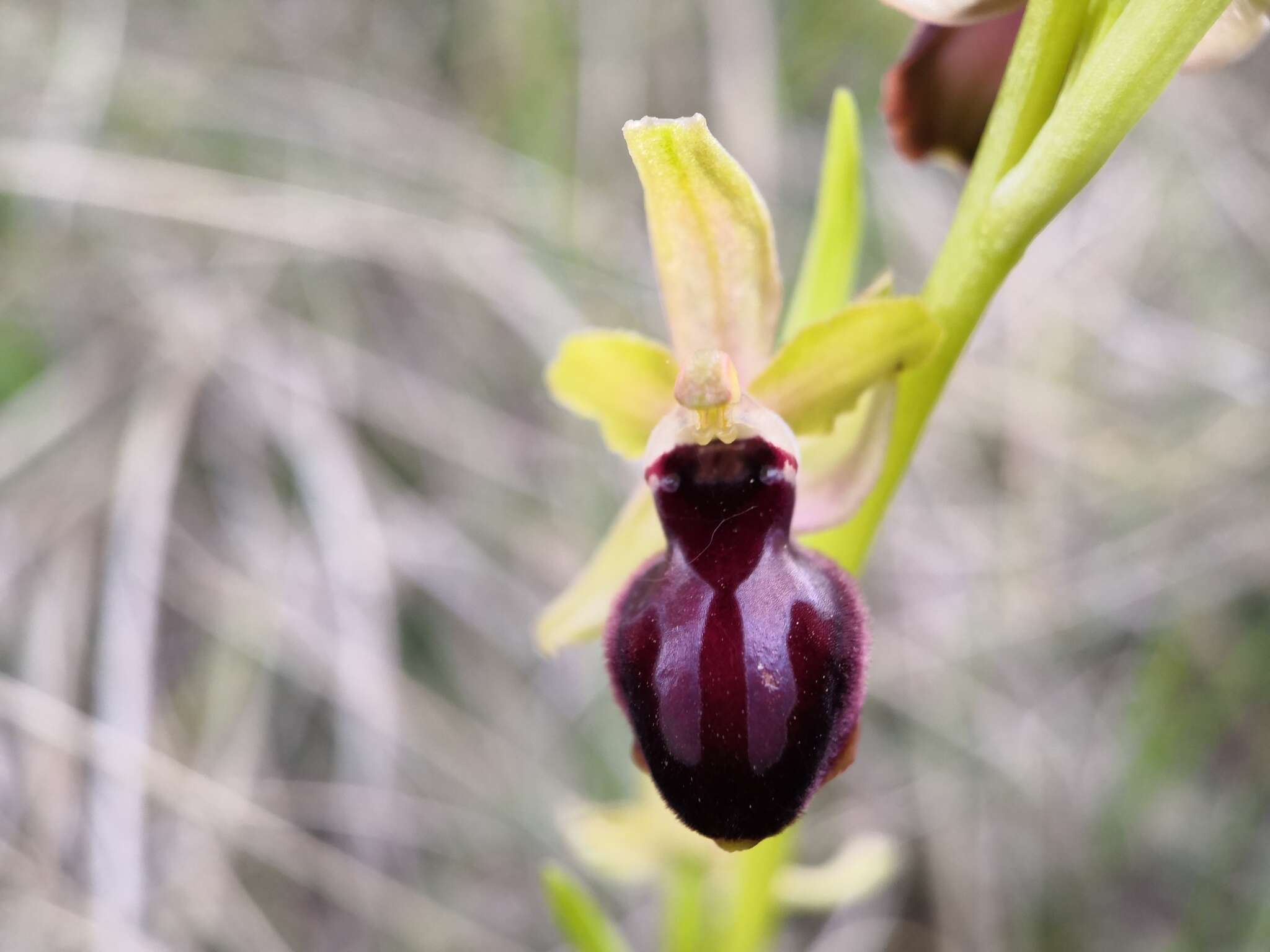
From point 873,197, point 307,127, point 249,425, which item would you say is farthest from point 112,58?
point 873,197

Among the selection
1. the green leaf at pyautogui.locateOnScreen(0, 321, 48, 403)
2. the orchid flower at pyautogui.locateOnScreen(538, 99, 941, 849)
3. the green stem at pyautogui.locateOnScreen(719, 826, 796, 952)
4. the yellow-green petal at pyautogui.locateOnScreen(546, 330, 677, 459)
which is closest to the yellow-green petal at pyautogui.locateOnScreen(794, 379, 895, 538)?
the orchid flower at pyautogui.locateOnScreen(538, 99, 941, 849)

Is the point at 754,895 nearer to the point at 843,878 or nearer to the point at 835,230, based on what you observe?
the point at 843,878

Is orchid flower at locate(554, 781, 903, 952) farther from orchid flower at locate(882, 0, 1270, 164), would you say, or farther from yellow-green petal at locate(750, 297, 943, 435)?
orchid flower at locate(882, 0, 1270, 164)

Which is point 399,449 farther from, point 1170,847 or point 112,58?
point 1170,847

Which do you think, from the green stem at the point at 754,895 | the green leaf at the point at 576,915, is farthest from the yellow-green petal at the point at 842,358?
the green leaf at the point at 576,915

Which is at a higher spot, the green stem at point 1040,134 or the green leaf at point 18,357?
the green leaf at point 18,357

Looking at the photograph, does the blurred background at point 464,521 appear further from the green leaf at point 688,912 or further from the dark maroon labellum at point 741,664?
the dark maroon labellum at point 741,664

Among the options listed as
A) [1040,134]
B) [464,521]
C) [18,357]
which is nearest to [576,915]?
[1040,134]
